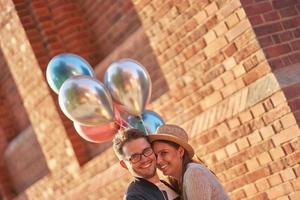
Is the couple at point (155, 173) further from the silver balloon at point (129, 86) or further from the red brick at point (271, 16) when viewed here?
the red brick at point (271, 16)

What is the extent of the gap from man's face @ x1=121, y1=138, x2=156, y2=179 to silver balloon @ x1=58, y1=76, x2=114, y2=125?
111 centimetres

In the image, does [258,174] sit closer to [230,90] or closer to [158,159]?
[230,90]

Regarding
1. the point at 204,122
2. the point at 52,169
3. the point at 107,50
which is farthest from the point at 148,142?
the point at 52,169

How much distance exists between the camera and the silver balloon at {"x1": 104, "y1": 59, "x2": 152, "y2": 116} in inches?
174

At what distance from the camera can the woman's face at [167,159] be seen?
138 inches

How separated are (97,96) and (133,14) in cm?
249

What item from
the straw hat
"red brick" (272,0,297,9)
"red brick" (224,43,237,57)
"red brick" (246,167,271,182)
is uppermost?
"red brick" (272,0,297,9)

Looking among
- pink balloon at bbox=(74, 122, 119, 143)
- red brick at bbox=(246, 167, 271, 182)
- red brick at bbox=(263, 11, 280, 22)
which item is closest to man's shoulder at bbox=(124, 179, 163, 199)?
pink balloon at bbox=(74, 122, 119, 143)

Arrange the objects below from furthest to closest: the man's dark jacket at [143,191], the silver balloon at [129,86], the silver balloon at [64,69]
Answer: the silver balloon at [64,69] < the silver balloon at [129,86] < the man's dark jacket at [143,191]

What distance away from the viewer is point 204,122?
5621 mm

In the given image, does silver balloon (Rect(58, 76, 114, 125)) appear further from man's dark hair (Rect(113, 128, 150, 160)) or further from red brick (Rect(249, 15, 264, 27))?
red brick (Rect(249, 15, 264, 27))

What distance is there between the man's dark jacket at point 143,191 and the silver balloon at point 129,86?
1.16 metres

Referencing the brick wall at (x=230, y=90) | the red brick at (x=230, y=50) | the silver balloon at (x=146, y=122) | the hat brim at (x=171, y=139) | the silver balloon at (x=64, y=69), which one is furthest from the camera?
the red brick at (x=230, y=50)

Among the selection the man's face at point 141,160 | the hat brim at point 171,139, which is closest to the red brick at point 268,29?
the hat brim at point 171,139
